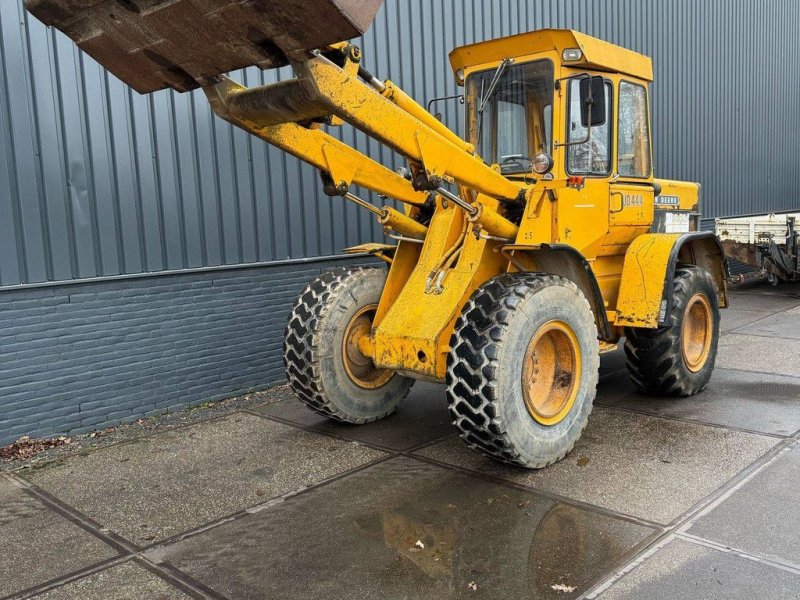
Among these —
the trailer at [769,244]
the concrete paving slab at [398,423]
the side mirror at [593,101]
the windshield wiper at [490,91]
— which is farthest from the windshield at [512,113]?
the trailer at [769,244]

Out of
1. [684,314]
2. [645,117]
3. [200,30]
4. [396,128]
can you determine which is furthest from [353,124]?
[684,314]

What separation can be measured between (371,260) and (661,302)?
400 centimetres

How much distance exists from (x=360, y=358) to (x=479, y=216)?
1617 millimetres

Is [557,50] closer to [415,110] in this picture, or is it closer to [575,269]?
[415,110]

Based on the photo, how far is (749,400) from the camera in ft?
21.3

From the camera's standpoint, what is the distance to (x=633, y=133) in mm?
6289

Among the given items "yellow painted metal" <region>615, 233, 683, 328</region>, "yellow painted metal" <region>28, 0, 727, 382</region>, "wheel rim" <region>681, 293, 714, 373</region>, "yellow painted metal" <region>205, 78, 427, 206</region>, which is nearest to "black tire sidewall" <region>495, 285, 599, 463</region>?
"yellow painted metal" <region>28, 0, 727, 382</region>

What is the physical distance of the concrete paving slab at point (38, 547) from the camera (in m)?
3.80

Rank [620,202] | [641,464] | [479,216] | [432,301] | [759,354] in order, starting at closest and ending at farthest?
[641,464] < [479,216] < [432,301] < [620,202] < [759,354]

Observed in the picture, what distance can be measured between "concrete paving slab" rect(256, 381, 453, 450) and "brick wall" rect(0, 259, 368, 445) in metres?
0.68

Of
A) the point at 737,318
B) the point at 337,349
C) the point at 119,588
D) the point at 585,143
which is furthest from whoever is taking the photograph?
the point at 737,318

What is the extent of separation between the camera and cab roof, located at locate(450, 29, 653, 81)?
18.0 feet

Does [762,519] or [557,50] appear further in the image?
[557,50]

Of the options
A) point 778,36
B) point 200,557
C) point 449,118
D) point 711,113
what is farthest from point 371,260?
point 778,36
